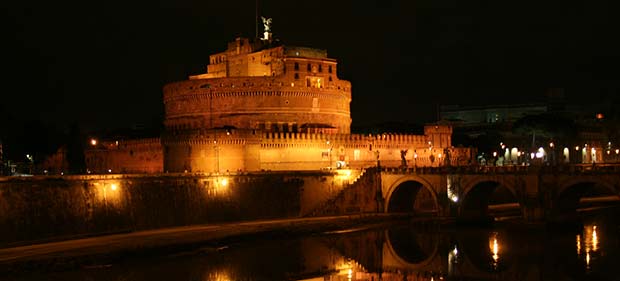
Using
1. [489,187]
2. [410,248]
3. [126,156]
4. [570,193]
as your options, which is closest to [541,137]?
[489,187]

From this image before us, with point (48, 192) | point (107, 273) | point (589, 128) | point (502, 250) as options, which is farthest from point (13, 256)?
point (589, 128)

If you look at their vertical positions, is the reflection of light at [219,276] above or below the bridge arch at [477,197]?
below

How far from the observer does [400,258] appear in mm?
41844

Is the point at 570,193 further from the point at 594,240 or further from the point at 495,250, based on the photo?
the point at 495,250

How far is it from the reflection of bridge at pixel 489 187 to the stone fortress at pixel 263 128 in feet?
18.3

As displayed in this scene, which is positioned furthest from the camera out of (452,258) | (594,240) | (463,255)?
(594,240)

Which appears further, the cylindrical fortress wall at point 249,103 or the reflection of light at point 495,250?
the cylindrical fortress wall at point 249,103

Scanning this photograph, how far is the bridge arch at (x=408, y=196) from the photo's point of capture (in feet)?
187

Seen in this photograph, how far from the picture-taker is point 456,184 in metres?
52.8

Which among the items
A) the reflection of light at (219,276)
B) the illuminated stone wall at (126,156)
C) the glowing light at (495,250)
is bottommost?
the reflection of light at (219,276)

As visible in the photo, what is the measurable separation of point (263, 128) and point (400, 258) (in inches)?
1071

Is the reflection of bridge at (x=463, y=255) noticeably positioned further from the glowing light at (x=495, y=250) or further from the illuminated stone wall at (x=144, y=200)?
the illuminated stone wall at (x=144, y=200)

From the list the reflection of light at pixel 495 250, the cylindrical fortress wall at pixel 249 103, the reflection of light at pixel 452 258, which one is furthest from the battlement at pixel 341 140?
the reflection of light at pixel 452 258

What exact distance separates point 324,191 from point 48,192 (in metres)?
21.0
